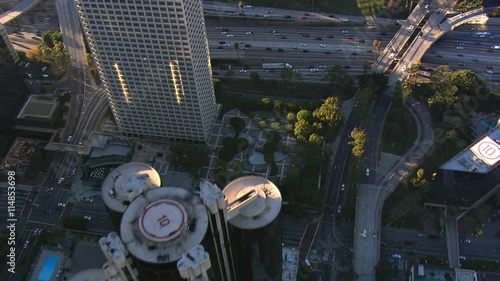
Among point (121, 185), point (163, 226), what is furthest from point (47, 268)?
point (163, 226)

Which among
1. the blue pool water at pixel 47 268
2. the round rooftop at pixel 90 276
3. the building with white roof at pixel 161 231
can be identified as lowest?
the blue pool water at pixel 47 268

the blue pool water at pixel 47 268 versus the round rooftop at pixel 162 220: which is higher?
the round rooftop at pixel 162 220

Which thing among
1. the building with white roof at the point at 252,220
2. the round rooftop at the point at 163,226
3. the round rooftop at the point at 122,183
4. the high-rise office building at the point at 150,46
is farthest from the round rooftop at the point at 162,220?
the high-rise office building at the point at 150,46

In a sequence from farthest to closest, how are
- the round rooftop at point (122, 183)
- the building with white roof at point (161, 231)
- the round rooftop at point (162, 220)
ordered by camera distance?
the round rooftop at point (122, 183), the round rooftop at point (162, 220), the building with white roof at point (161, 231)

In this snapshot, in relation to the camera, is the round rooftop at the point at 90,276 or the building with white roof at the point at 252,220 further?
the round rooftop at the point at 90,276

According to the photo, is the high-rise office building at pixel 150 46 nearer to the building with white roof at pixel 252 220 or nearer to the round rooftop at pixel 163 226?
the building with white roof at pixel 252 220

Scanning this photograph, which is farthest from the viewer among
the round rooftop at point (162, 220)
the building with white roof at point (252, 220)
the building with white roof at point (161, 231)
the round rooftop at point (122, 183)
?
the round rooftop at point (122, 183)
